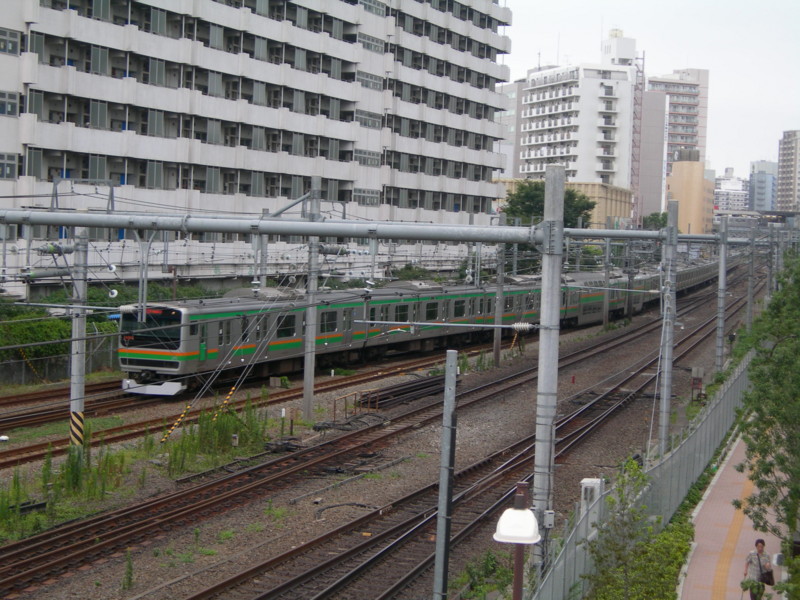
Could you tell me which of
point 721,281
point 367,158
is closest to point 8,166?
point 367,158

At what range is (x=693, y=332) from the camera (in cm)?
4588

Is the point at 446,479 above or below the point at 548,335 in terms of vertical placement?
below

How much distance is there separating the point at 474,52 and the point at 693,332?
23052 millimetres

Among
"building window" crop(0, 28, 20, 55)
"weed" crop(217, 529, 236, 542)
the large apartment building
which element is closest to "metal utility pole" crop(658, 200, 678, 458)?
"weed" crop(217, 529, 236, 542)

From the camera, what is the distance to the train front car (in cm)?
2316

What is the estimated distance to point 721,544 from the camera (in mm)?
15641

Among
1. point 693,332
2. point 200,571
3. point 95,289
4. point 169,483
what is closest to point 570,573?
point 200,571

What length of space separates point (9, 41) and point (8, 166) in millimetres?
4071

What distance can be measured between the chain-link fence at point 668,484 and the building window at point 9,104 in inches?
930

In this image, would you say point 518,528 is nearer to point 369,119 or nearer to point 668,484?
point 668,484

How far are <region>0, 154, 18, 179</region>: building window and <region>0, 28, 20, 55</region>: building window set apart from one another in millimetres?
3410

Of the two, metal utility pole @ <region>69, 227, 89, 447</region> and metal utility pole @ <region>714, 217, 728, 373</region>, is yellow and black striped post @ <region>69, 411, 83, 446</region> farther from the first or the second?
metal utility pole @ <region>714, 217, 728, 373</region>

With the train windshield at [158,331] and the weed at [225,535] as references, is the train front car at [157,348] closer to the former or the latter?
the train windshield at [158,331]

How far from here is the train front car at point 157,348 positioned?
2316 cm
